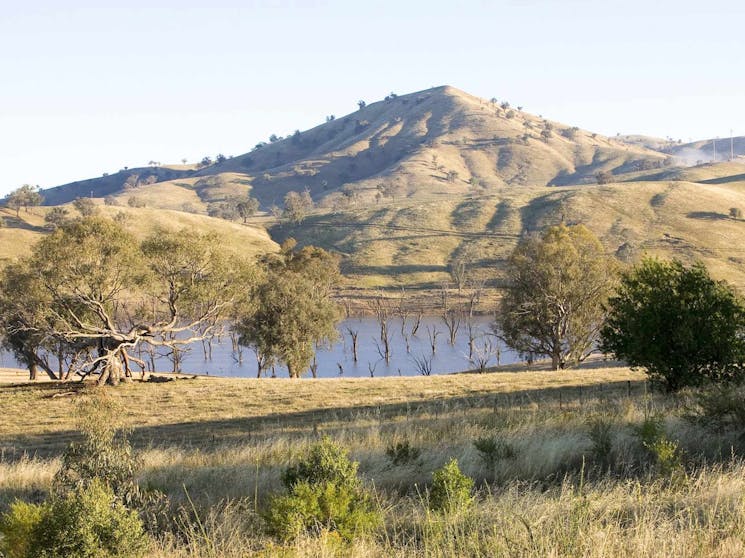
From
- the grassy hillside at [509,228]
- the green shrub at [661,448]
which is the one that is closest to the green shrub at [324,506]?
the green shrub at [661,448]

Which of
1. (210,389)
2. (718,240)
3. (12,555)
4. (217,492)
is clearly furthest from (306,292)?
(718,240)

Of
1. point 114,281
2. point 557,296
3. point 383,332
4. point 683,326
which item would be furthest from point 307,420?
point 383,332

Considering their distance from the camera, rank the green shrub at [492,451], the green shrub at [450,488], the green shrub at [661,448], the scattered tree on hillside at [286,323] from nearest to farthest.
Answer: the green shrub at [450,488], the green shrub at [661,448], the green shrub at [492,451], the scattered tree on hillside at [286,323]

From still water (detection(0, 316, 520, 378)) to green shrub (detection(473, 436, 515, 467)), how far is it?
5525 cm

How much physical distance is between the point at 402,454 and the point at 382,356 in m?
68.6

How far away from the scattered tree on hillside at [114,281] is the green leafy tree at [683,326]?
23135 mm

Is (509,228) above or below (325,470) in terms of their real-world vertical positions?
below

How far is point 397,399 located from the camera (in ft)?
91.4

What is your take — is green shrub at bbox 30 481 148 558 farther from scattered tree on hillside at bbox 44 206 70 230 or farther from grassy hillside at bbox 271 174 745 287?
scattered tree on hillside at bbox 44 206 70 230

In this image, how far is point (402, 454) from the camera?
10.8 m

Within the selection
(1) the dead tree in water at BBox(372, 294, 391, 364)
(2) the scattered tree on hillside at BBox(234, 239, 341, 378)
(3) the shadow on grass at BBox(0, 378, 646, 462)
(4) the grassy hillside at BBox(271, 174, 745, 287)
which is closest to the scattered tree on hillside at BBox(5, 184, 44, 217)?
(4) the grassy hillside at BBox(271, 174, 745, 287)

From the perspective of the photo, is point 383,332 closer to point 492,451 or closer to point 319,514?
point 492,451

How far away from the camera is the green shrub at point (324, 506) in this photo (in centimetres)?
664

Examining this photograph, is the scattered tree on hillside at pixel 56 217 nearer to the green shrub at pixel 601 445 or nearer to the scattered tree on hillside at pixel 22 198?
the scattered tree on hillside at pixel 22 198
